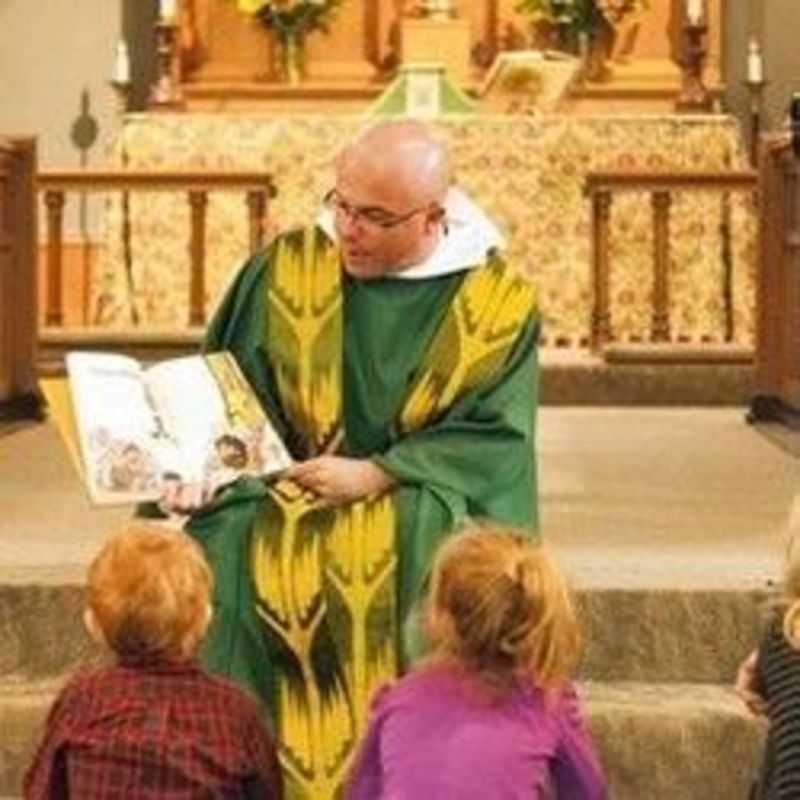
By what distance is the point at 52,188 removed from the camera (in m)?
11.2

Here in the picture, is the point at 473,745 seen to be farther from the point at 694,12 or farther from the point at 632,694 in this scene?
the point at 694,12

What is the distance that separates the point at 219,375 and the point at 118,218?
749cm

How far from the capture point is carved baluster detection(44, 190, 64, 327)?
36.6 feet

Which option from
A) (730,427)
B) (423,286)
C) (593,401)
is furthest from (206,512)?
(593,401)

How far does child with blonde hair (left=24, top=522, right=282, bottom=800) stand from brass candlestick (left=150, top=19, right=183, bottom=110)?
962cm

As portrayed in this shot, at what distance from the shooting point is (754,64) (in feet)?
44.3

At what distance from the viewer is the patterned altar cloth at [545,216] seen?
1162 cm

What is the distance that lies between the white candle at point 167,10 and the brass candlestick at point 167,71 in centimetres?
2

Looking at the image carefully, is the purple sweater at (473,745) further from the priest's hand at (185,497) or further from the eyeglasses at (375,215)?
the eyeglasses at (375,215)

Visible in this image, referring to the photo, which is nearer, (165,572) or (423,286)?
(165,572)

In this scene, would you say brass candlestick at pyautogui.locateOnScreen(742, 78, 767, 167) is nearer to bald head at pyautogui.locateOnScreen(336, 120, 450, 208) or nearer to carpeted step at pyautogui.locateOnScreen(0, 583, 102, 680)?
carpeted step at pyautogui.locateOnScreen(0, 583, 102, 680)

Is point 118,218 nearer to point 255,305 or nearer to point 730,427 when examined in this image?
point 730,427

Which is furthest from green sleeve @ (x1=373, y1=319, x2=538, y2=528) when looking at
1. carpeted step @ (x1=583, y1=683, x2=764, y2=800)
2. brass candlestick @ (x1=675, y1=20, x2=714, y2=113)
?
brass candlestick @ (x1=675, y1=20, x2=714, y2=113)

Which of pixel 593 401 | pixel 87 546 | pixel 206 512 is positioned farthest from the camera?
pixel 593 401
